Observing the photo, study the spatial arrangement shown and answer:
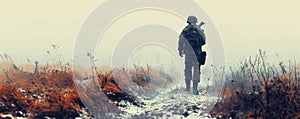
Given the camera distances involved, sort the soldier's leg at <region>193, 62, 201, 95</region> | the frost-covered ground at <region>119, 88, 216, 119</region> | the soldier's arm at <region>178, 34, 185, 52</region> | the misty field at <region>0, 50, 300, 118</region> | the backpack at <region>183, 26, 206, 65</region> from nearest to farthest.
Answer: the misty field at <region>0, 50, 300, 118</region>
the frost-covered ground at <region>119, 88, 216, 119</region>
the backpack at <region>183, 26, 206, 65</region>
the soldier's arm at <region>178, 34, 185, 52</region>
the soldier's leg at <region>193, 62, 201, 95</region>

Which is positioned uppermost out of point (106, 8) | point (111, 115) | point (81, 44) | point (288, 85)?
point (106, 8)

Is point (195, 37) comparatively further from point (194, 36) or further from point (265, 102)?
point (265, 102)

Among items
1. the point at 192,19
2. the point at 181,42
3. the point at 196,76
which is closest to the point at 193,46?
the point at 181,42

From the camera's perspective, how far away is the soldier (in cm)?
1270

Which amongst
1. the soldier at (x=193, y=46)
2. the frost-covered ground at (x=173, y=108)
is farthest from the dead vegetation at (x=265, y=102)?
the soldier at (x=193, y=46)

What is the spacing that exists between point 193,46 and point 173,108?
2.25m

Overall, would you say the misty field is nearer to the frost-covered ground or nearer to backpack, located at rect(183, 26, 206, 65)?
the frost-covered ground

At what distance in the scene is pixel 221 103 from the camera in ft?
35.1

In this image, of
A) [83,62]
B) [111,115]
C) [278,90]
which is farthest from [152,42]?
[278,90]

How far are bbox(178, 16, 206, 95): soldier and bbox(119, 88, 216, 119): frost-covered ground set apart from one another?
0.68 metres

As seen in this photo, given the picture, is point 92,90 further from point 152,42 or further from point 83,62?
point 152,42

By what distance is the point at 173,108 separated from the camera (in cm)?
1125

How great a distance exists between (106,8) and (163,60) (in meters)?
6.97

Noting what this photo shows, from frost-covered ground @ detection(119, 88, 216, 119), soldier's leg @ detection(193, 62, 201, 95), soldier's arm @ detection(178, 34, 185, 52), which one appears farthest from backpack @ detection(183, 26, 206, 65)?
frost-covered ground @ detection(119, 88, 216, 119)
